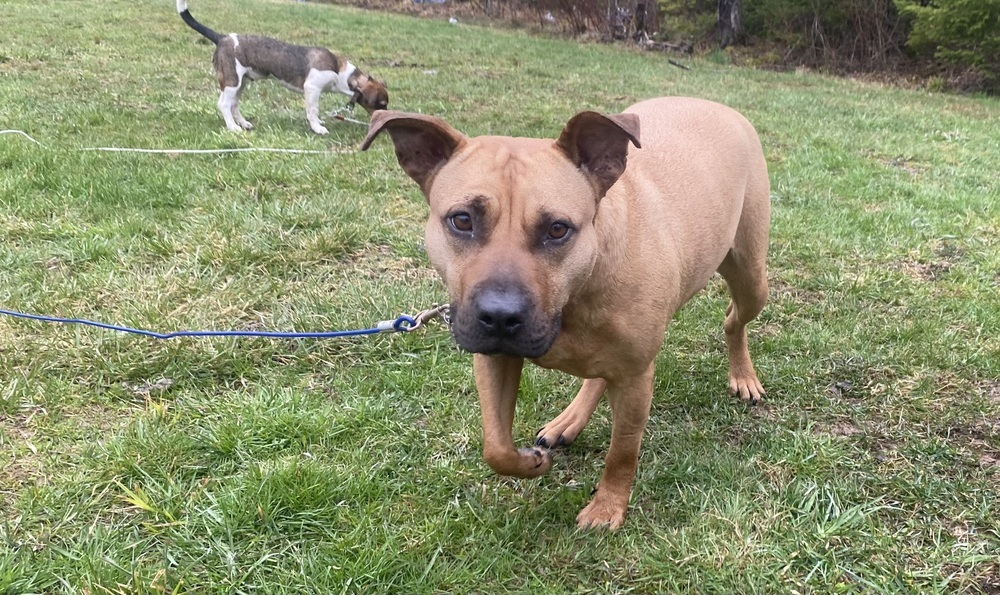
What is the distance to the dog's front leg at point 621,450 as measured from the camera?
2.62 m

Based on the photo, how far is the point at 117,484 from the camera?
2.65 meters

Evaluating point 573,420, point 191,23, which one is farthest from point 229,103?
point 573,420

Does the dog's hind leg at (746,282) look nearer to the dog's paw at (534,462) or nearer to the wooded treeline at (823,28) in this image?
the dog's paw at (534,462)

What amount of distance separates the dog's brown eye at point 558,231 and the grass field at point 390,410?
1181 mm

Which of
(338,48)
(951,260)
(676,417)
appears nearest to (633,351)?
(676,417)

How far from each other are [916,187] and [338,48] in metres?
12.0

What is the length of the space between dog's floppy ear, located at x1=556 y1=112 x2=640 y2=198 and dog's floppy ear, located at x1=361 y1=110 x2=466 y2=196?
417 millimetres

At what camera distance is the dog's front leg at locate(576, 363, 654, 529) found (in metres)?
2.62

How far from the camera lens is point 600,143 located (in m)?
2.44

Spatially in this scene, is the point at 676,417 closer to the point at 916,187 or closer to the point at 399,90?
the point at 916,187

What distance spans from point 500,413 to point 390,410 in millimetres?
842

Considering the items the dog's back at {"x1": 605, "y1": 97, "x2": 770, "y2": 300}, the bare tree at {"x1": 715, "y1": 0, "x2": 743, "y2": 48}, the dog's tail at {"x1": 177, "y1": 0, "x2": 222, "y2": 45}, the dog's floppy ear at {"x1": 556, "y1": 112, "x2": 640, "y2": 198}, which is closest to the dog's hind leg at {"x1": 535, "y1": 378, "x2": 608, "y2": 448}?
the dog's back at {"x1": 605, "y1": 97, "x2": 770, "y2": 300}

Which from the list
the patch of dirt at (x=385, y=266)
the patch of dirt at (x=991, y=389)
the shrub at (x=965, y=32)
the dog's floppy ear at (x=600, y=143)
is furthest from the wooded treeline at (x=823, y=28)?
the dog's floppy ear at (x=600, y=143)

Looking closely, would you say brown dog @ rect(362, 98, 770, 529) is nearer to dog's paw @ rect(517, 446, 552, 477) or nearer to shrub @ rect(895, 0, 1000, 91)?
dog's paw @ rect(517, 446, 552, 477)
